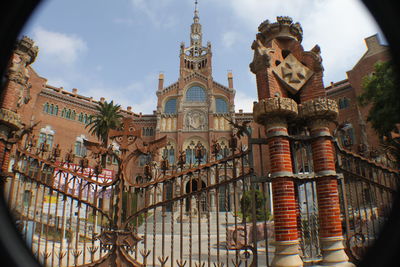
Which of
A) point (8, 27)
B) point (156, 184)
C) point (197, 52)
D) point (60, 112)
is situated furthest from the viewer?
point (197, 52)

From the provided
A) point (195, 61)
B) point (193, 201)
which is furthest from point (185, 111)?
point (193, 201)

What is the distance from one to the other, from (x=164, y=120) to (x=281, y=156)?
39409mm

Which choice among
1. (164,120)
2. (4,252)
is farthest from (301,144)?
(164,120)

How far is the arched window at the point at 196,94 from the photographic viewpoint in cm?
4494

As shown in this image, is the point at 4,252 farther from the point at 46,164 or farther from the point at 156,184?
the point at 46,164

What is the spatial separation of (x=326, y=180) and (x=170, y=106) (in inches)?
1606

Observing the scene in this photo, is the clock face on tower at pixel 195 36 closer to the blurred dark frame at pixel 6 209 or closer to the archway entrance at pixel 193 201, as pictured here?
the archway entrance at pixel 193 201

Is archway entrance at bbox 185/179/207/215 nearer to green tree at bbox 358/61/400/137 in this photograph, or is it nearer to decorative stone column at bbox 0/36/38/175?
decorative stone column at bbox 0/36/38/175

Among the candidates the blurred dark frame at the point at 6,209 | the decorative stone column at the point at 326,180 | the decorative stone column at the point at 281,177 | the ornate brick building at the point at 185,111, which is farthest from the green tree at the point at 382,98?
the blurred dark frame at the point at 6,209

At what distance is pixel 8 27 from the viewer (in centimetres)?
174

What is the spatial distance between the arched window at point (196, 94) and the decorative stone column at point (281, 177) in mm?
39556

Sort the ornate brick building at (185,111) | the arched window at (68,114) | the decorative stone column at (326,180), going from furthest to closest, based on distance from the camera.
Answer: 1. the arched window at (68,114)
2. the ornate brick building at (185,111)
3. the decorative stone column at (326,180)

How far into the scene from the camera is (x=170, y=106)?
45000mm

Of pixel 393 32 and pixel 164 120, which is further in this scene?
pixel 164 120
